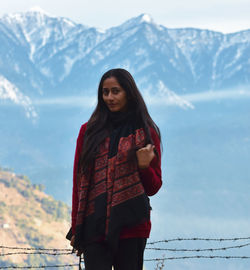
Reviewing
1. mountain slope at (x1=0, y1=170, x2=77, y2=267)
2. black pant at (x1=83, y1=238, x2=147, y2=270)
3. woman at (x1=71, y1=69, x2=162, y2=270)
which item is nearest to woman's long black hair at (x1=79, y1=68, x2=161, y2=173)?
woman at (x1=71, y1=69, x2=162, y2=270)

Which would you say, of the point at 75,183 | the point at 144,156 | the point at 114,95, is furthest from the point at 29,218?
the point at 144,156

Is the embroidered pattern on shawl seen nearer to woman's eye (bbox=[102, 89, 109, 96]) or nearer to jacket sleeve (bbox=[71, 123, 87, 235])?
jacket sleeve (bbox=[71, 123, 87, 235])

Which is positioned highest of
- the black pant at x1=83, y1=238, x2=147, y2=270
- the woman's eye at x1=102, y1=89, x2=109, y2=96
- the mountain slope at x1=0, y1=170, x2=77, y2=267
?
the mountain slope at x1=0, y1=170, x2=77, y2=267

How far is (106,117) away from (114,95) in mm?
120

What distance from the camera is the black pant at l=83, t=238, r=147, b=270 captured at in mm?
2676

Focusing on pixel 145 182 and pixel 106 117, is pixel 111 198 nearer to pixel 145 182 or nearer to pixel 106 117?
pixel 145 182

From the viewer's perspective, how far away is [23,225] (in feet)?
431

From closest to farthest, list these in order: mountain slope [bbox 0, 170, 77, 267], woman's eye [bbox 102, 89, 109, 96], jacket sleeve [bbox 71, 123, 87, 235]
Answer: jacket sleeve [bbox 71, 123, 87, 235] → woman's eye [bbox 102, 89, 109, 96] → mountain slope [bbox 0, 170, 77, 267]

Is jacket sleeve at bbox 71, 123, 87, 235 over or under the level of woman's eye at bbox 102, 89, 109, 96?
under

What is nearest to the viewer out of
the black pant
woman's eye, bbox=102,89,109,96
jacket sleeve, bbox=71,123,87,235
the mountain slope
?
the black pant

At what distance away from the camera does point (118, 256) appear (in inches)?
109

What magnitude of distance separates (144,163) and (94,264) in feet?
1.77

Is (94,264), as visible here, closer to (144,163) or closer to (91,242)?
(91,242)

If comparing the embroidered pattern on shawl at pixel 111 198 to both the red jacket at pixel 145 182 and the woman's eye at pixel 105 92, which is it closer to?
the red jacket at pixel 145 182
